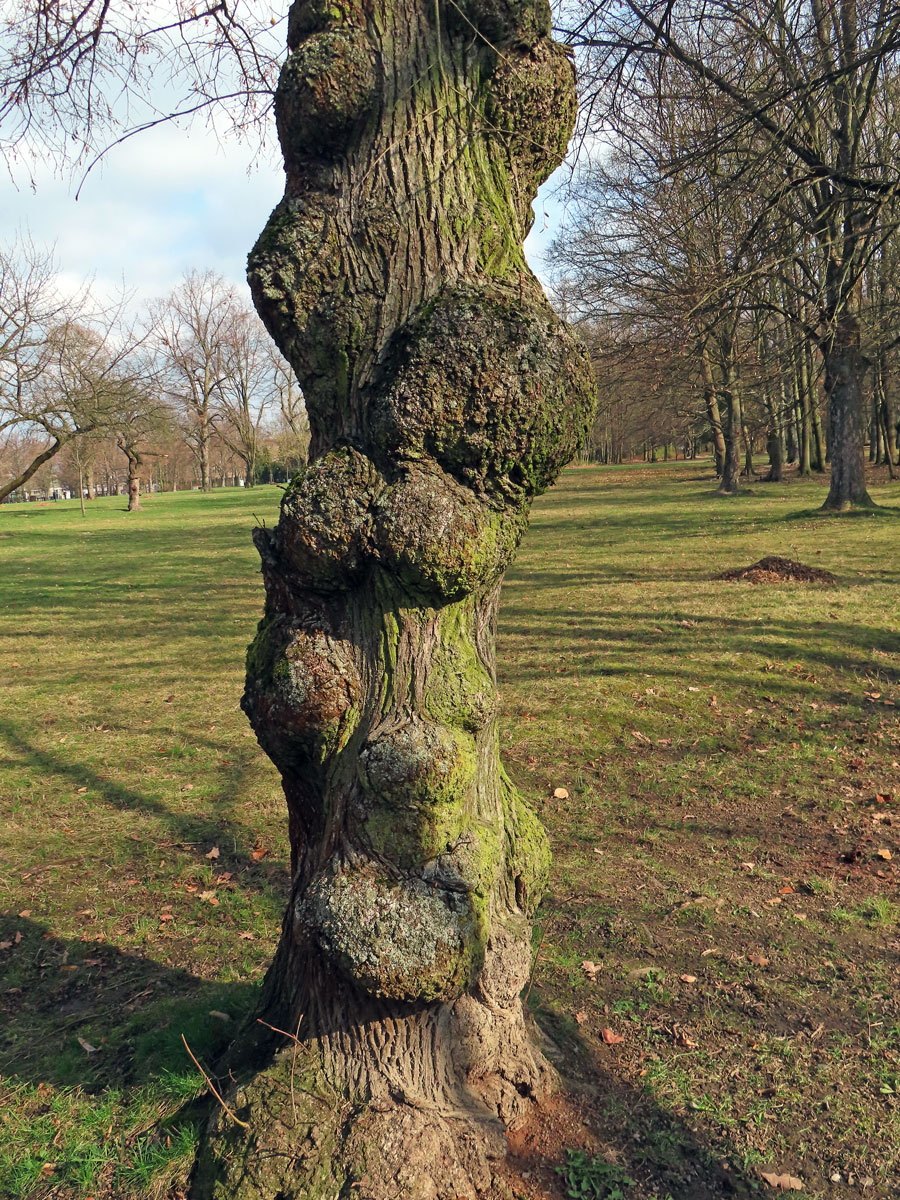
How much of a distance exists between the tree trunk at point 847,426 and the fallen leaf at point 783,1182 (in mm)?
16410

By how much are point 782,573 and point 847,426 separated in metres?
8.48

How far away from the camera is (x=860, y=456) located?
18922 millimetres

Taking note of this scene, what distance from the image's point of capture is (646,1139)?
8.48 ft

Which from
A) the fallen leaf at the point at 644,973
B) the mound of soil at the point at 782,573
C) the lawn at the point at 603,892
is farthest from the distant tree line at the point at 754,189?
the fallen leaf at the point at 644,973

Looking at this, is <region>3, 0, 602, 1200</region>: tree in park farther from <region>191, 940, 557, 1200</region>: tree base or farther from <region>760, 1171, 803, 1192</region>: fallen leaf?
<region>760, 1171, 803, 1192</region>: fallen leaf

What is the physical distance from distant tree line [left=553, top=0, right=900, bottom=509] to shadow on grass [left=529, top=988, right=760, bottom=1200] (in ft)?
18.8

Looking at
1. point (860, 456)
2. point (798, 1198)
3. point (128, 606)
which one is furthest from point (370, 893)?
point (860, 456)

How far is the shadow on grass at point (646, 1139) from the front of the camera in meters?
2.42

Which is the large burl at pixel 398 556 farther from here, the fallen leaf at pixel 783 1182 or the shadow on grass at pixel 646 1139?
the fallen leaf at pixel 783 1182

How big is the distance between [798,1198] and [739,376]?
87.3ft

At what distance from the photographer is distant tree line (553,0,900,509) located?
19.9 ft

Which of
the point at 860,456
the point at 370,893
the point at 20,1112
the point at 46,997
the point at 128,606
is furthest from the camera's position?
the point at 860,456

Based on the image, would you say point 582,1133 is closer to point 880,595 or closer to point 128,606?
point 880,595

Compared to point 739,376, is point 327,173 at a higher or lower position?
lower
